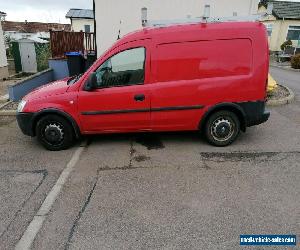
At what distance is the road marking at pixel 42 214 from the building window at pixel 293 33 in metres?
27.5

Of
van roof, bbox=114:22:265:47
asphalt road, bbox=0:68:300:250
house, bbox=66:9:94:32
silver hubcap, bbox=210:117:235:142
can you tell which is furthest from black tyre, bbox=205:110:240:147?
house, bbox=66:9:94:32

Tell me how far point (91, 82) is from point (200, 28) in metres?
2.11

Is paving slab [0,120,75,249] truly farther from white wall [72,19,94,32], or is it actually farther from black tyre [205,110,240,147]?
white wall [72,19,94,32]

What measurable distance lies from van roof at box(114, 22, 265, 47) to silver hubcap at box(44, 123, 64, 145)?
1.85m

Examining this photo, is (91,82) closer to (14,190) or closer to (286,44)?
(14,190)

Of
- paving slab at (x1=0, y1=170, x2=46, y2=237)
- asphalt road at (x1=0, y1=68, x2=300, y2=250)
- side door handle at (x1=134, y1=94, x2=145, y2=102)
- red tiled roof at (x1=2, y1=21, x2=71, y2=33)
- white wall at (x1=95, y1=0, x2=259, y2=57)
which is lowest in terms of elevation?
paving slab at (x1=0, y1=170, x2=46, y2=237)

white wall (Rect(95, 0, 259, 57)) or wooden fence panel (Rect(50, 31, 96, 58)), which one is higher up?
white wall (Rect(95, 0, 259, 57))

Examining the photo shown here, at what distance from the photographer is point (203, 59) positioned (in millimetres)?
5012

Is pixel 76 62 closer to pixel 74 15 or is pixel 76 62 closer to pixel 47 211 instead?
pixel 47 211

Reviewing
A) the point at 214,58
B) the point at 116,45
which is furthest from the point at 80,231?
the point at 214,58

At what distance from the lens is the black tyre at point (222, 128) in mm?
5297

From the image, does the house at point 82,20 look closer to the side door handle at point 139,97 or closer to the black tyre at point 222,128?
the side door handle at point 139,97

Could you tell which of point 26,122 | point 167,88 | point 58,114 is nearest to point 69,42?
point 26,122

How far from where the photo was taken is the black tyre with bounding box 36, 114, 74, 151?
5280mm
